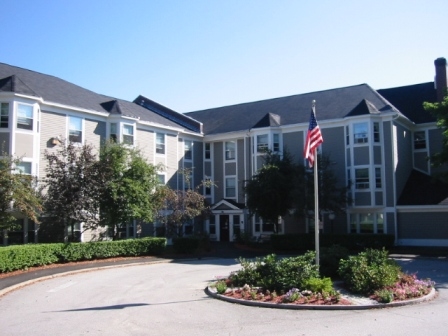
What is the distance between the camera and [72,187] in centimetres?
2455

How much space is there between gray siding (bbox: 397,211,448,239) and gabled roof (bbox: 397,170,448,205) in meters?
0.81

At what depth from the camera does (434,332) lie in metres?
9.45

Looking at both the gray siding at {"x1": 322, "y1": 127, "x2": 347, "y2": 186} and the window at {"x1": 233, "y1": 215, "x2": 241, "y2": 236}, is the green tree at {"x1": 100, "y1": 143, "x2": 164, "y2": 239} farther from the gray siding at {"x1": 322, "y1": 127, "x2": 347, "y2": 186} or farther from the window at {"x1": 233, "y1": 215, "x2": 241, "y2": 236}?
the gray siding at {"x1": 322, "y1": 127, "x2": 347, "y2": 186}

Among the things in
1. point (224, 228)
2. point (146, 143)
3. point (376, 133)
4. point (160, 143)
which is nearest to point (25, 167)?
point (146, 143)

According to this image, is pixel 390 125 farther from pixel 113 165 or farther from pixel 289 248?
pixel 113 165

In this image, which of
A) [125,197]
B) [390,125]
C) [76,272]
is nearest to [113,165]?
[125,197]

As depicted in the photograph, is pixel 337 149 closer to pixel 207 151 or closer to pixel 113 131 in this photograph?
pixel 207 151

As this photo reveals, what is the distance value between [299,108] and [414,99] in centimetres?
921

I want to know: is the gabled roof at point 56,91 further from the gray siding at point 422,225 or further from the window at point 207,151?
the gray siding at point 422,225

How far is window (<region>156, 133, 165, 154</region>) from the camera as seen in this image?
117 feet

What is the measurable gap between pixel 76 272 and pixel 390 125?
74.4ft

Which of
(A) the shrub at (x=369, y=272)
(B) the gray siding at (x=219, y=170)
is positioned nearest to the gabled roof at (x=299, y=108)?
(B) the gray siding at (x=219, y=170)

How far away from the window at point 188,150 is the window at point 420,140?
1803 centimetres

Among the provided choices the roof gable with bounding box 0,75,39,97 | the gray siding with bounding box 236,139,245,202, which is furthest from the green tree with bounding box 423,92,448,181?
the roof gable with bounding box 0,75,39,97
